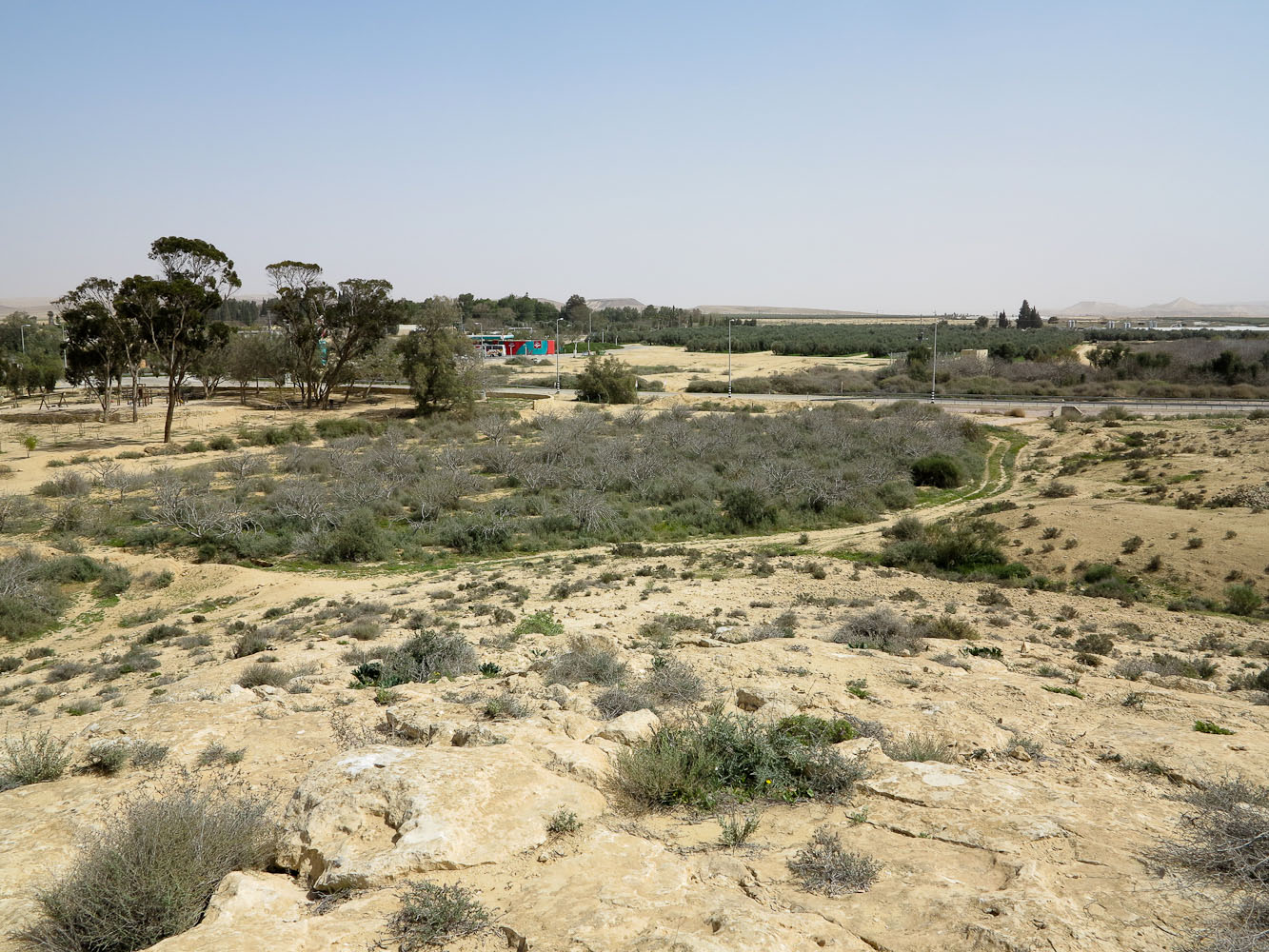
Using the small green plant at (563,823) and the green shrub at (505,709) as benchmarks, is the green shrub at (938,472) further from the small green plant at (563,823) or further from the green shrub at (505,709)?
the small green plant at (563,823)

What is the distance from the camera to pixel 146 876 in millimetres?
4629

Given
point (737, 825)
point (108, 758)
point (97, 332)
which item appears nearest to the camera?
point (737, 825)

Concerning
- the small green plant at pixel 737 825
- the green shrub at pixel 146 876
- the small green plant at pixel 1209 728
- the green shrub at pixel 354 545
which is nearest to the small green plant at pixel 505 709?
the small green plant at pixel 737 825

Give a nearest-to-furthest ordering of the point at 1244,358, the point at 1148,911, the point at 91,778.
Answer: the point at 1148,911 < the point at 91,778 < the point at 1244,358

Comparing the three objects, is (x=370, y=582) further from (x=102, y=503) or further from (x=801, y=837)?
(x=801, y=837)

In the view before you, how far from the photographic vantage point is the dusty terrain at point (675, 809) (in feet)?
15.5

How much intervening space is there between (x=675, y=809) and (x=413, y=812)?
1983 millimetres

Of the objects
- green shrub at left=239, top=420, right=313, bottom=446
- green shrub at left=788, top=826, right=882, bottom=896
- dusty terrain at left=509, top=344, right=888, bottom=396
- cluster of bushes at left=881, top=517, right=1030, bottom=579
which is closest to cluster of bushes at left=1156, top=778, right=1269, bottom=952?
green shrub at left=788, top=826, right=882, bottom=896

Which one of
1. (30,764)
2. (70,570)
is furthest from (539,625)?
(70,570)

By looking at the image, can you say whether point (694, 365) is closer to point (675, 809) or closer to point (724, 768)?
point (724, 768)

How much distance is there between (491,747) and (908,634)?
8.79 meters

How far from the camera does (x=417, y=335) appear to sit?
46.6 meters

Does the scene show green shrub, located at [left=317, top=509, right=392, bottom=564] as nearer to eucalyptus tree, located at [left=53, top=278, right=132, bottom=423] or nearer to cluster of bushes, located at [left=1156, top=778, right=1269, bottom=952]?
cluster of bushes, located at [left=1156, top=778, right=1269, bottom=952]

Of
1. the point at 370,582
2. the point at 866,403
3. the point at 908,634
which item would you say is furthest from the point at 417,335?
the point at 908,634
